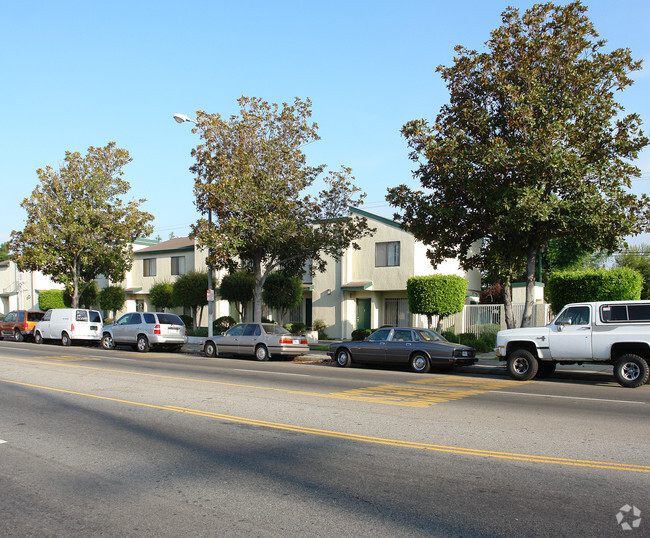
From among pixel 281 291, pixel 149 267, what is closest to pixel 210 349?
pixel 281 291

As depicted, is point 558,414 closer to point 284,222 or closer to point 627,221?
point 627,221

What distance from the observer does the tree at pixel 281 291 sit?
31500 mm

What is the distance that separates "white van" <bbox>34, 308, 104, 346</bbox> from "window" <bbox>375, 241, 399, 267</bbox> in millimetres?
14597

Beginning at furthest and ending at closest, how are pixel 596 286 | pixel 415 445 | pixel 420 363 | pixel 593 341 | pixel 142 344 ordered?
pixel 142 344 → pixel 596 286 → pixel 420 363 → pixel 593 341 → pixel 415 445

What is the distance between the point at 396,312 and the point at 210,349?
12459mm

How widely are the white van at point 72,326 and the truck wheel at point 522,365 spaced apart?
67.7 ft

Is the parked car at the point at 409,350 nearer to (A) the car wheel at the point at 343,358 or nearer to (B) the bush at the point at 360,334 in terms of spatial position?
(A) the car wheel at the point at 343,358

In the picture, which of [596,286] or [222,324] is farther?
[222,324]

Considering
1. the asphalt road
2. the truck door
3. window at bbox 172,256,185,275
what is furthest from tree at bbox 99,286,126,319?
the truck door

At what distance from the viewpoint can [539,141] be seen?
1623 centimetres

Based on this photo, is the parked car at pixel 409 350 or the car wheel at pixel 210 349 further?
the car wheel at pixel 210 349

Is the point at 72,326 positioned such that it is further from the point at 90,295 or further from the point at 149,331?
the point at 90,295

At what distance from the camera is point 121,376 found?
15.1 meters

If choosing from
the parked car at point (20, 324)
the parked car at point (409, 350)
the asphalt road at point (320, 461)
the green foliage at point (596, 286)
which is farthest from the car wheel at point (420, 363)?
the parked car at point (20, 324)
